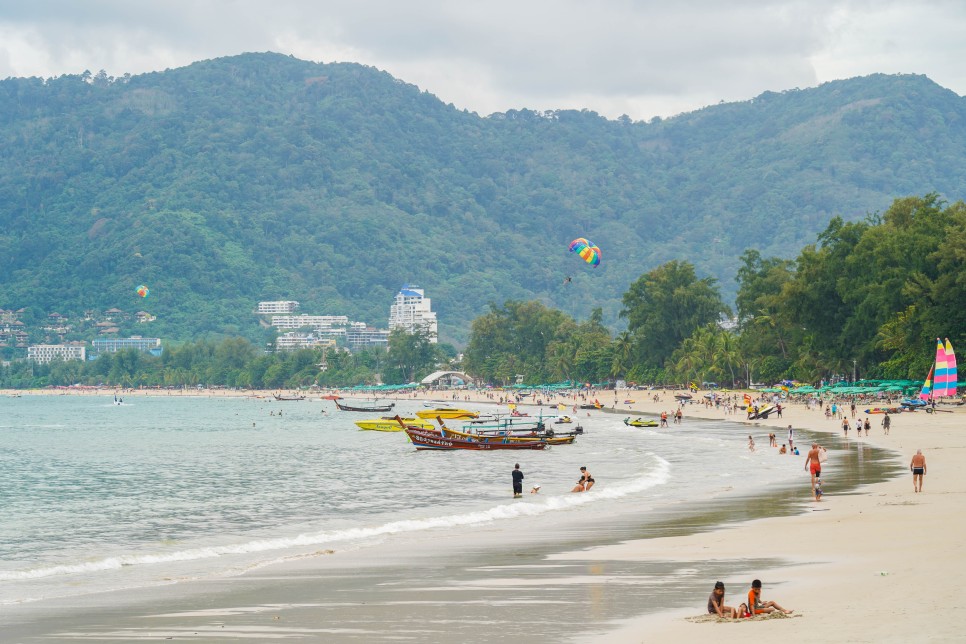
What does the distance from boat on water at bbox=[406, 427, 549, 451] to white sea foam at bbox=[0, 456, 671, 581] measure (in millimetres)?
26781

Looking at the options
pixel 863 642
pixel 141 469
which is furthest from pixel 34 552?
pixel 141 469

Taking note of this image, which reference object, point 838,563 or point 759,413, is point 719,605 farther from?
point 759,413

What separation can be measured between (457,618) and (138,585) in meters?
9.29

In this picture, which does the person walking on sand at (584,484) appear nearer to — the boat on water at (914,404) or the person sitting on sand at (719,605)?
the person sitting on sand at (719,605)

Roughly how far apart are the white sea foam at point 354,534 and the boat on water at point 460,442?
26781 millimetres

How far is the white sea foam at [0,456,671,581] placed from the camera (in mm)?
28766

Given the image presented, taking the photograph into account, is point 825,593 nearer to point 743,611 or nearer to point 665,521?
point 743,611

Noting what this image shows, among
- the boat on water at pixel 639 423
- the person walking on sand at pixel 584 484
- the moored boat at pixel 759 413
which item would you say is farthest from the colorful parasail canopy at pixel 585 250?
the person walking on sand at pixel 584 484

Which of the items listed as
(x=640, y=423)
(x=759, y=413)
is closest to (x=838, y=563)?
(x=759, y=413)

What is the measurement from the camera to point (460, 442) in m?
75.2

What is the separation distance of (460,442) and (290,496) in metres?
27.8

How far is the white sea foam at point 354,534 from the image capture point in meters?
28.8

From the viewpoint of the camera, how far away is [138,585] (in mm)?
25172

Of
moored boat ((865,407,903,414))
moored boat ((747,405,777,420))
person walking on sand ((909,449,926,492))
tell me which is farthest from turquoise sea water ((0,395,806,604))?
moored boat ((865,407,903,414))
